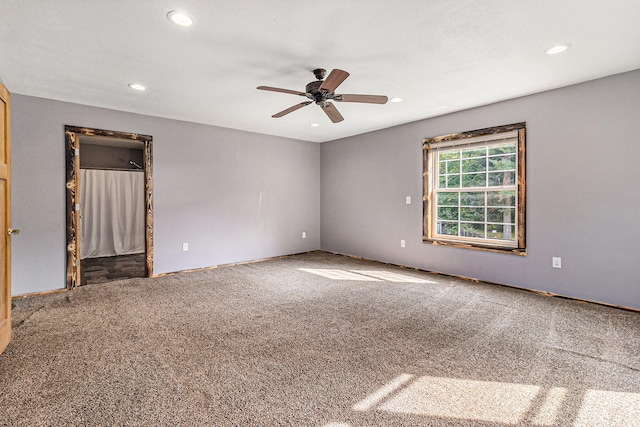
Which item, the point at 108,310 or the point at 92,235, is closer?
the point at 108,310

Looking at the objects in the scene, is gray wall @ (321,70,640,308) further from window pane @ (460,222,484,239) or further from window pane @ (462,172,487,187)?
window pane @ (462,172,487,187)

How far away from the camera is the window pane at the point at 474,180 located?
13.9ft

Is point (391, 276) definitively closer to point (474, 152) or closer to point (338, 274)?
point (338, 274)

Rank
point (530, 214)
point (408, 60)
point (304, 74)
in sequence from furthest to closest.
Result: point (530, 214)
point (304, 74)
point (408, 60)

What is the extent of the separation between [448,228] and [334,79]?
315cm

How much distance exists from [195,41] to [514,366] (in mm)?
3374

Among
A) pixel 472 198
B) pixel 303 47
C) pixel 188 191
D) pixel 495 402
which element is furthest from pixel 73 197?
pixel 472 198

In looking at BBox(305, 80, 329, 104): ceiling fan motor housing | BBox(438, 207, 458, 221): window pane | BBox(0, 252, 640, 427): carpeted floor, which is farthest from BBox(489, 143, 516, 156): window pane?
BBox(305, 80, 329, 104): ceiling fan motor housing

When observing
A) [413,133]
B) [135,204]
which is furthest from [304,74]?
[135,204]

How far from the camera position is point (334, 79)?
2506mm

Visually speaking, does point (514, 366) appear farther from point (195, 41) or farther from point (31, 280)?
point (31, 280)

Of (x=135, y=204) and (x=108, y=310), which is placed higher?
(x=135, y=204)

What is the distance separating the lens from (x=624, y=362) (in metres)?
2.11

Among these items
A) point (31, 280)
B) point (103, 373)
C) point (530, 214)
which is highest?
point (530, 214)
